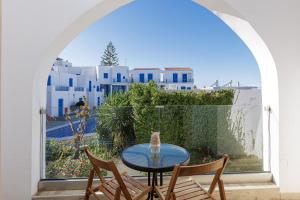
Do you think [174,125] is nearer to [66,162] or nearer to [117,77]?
[66,162]

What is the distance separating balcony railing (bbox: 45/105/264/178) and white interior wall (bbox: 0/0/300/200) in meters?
0.45

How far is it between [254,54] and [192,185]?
80.4 inches

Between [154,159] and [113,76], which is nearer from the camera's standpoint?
[154,159]

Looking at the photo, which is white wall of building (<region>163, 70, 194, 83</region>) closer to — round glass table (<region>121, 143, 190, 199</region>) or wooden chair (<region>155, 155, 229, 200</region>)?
round glass table (<region>121, 143, 190, 199</region>)

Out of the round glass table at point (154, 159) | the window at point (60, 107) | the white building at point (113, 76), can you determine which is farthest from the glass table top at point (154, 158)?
the white building at point (113, 76)

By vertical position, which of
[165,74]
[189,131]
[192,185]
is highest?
[165,74]

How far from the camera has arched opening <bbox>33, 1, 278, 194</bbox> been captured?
2736 millimetres

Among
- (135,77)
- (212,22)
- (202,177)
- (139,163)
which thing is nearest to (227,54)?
(212,22)

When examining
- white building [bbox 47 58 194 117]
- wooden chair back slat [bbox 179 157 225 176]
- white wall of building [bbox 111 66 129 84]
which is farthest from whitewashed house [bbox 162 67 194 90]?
wooden chair back slat [bbox 179 157 225 176]

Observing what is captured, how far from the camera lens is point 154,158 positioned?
2.26 metres

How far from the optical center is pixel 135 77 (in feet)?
22.6

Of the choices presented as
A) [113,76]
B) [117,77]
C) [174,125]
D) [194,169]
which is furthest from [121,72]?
[194,169]

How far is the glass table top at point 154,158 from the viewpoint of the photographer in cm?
206

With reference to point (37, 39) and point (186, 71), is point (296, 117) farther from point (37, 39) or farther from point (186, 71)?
point (186, 71)
